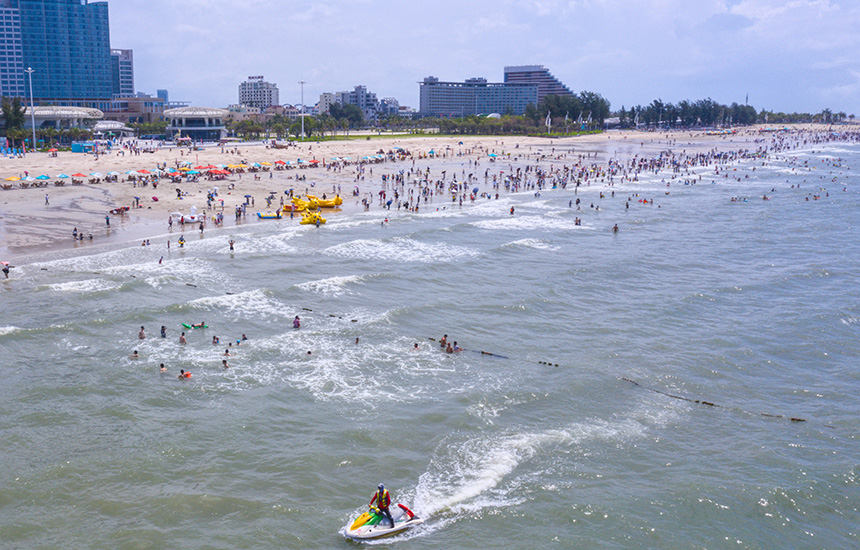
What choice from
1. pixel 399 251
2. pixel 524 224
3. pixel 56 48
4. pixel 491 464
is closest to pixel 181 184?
pixel 399 251

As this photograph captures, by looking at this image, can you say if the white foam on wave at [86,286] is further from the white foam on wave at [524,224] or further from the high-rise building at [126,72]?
the high-rise building at [126,72]

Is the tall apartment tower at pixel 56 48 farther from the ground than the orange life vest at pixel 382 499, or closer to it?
farther from the ground

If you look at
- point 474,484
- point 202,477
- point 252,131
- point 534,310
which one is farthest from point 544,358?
point 252,131

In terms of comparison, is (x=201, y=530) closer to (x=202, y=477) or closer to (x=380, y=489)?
(x=202, y=477)

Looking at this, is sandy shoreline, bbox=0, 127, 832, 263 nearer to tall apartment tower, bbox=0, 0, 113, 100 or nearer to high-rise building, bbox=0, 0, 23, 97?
tall apartment tower, bbox=0, 0, 113, 100

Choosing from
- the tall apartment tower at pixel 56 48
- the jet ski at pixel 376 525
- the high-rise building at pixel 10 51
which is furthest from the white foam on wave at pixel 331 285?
the high-rise building at pixel 10 51

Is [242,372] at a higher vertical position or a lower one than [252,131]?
lower

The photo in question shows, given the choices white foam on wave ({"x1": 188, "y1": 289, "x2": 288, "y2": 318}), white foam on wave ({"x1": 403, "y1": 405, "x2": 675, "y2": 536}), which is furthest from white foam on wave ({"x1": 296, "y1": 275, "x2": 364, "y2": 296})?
white foam on wave ({"x1": 403, "y1": 405, "x2": 675, "y2": 536})
